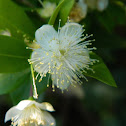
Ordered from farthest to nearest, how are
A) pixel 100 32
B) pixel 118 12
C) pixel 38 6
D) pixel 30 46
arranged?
pixel 100 32 → pixel 118 12 → pixel 38 6 → pixel 30 46

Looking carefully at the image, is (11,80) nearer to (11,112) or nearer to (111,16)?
(11,112)

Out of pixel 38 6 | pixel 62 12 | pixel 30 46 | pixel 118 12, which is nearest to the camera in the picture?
pixel 62 12

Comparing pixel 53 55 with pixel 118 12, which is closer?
pixel 53 55

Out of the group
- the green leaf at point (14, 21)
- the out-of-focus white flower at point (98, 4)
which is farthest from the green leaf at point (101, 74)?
the out-of-focus white flower at point (98, 4)

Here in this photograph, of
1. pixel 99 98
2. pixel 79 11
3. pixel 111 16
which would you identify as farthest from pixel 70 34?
pixel 99 98

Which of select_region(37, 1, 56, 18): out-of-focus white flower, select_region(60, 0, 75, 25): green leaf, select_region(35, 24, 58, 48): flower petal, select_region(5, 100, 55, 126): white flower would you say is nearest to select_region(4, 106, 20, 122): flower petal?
select_region(5, 100, 55, 126): white flower

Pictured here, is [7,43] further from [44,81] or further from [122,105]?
[122,105]

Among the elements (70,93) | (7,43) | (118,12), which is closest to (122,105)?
(70,93)
